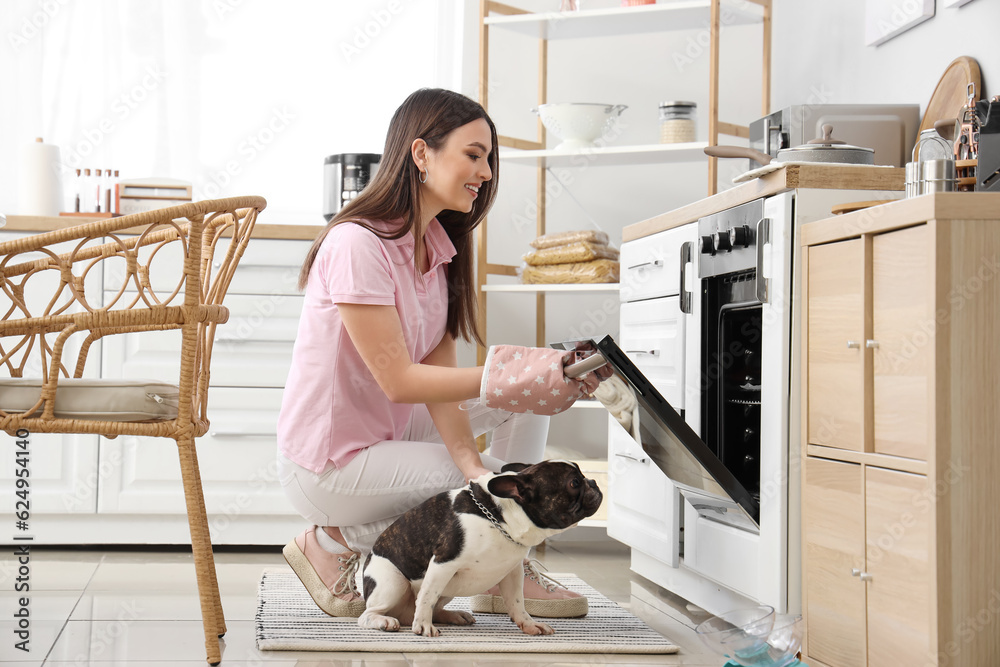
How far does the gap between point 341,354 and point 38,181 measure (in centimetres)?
169

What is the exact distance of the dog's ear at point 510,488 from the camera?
5.24ft

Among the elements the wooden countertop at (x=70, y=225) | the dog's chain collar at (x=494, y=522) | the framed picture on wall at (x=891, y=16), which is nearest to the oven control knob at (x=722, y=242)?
the dog's chain collar at (x=494, y=522)

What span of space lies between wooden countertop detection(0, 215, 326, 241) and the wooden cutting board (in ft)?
5.03

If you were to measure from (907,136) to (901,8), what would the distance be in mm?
358

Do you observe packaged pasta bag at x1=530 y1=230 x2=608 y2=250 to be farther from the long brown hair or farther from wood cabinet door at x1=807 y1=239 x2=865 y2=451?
wood cabinet door at x1=807 y1=239 x2=865 y2=451

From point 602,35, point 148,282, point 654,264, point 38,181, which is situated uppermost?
point 602,35

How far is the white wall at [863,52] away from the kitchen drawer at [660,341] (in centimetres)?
79

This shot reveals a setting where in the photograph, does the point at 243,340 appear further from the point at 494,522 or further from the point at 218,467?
the point at 494,522

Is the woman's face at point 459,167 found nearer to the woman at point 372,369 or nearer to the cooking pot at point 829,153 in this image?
the woman at point 372,369

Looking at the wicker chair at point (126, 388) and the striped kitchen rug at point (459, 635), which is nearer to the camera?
the wicker chair at point (126, 388)

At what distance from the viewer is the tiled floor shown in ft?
5.30

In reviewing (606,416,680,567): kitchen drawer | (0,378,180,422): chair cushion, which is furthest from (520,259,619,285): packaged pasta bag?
(0,378,180,422): chair cushion

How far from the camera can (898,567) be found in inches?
52.7

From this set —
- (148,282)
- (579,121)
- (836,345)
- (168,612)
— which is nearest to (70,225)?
(148,282)
